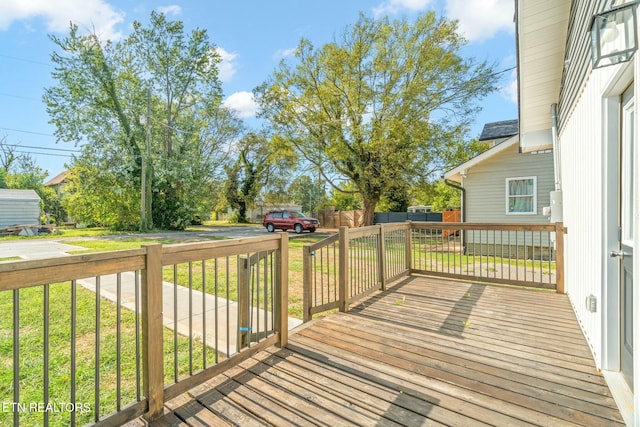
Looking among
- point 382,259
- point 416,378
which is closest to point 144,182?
point 382,259

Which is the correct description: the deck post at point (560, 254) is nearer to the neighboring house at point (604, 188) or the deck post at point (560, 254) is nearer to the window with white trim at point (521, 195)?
the neighboring house at point (604, 188)

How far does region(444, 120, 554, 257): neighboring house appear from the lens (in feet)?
28.7

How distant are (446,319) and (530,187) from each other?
7.57 metres

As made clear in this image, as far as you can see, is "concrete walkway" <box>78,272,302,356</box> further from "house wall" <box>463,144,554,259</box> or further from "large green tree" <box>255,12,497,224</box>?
"large green tree" <box>255,12,497,224</box>

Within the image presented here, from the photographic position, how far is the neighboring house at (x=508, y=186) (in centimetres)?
873

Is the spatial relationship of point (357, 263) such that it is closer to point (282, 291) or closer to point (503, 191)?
point (282, 291)

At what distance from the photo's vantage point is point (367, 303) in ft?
12.9

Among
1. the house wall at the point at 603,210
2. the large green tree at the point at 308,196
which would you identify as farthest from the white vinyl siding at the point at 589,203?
the large green tree at the point at 308,196

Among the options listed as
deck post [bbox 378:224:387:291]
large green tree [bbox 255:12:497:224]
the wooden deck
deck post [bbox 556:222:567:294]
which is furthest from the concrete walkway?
large green tree [bbox 255:12:497:224]

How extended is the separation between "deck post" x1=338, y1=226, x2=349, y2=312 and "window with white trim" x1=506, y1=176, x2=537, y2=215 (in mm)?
7782

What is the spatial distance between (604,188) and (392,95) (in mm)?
11775

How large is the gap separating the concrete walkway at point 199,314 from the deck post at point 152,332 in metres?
0.55

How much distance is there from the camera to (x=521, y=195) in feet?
29.8

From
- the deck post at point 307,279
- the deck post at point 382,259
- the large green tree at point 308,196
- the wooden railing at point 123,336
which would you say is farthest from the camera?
the large green tree at point 308,196
